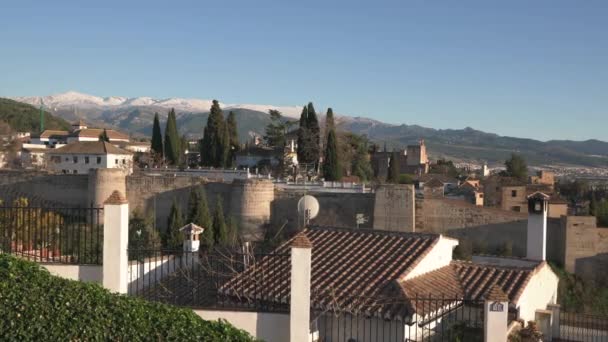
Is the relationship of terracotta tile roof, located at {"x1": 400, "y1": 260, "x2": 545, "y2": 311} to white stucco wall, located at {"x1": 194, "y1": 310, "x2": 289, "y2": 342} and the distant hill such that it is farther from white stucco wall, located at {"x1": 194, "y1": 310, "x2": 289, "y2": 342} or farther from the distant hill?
the distant hill

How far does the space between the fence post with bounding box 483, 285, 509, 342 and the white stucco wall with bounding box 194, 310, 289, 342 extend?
7.08ft

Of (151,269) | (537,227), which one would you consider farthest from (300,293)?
(537,227)

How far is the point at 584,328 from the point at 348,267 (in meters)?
4.10

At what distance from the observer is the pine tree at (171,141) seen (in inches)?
1547

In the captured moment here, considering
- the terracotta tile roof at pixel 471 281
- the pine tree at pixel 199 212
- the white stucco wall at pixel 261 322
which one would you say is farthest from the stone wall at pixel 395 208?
the white stucco wall at pixel 261 322

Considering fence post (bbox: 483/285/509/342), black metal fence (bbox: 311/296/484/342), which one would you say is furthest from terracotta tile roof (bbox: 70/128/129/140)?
fence post (bbox: 483/285/509/342)

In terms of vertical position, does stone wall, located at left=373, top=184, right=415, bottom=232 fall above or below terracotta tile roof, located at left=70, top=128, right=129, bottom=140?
below

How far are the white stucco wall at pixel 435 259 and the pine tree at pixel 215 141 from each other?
2617 centimetres

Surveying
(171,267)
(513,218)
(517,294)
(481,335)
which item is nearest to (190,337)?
(481,335)

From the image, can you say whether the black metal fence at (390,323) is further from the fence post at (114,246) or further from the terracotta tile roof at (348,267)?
the fence post at (114,246)

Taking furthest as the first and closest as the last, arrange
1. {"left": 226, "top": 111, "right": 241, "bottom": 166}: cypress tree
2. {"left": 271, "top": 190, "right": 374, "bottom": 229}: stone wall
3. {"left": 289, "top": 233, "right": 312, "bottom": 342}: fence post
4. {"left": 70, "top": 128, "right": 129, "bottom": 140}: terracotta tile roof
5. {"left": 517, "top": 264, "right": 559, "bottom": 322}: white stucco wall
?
1. {"left": 70, "top": 128, "right": 129, "bottom": 140}: terracotta tile roof
2. {"left": 226, "top": 111, "right": 241, "bottom": 166}: cypress tree
3. {"left": 271, "top": 190, "right": 374, "bottom": 229}: stone wall
4. {"left": 517, "top": 264, "right": 559, "bottom": 322}: white stucco wall
5. {"left": 289, "top": 233, "right": 312, "bottom": 342}: fence post

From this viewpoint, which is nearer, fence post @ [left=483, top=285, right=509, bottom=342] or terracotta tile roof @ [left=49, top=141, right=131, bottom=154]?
fence post @ [left=483, top=285, right=509, bottom=342]

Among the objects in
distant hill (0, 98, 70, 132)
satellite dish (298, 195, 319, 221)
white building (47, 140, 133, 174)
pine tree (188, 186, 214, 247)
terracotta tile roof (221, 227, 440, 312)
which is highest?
distant hill (0, 98, 70, 132)

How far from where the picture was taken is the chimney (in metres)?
11.7
